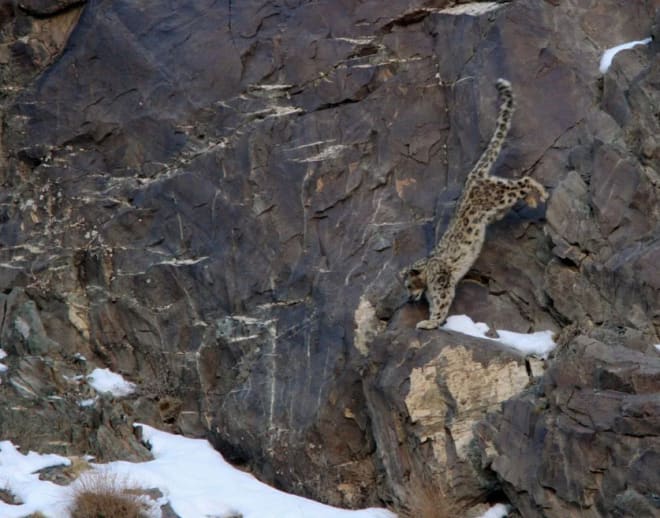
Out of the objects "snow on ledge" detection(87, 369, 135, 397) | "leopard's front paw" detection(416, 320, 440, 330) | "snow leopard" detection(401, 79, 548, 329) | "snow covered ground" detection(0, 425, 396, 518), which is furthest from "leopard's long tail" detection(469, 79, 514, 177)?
"snow on ledge" detection(87, 369, 135, 397)

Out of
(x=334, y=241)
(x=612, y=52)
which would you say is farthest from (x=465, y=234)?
(x=612, y=52)

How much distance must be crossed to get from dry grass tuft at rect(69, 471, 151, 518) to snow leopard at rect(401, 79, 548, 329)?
4360 mm

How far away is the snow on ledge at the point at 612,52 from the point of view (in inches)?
790

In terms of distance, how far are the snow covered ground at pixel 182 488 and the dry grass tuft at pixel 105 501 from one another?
0.17 m

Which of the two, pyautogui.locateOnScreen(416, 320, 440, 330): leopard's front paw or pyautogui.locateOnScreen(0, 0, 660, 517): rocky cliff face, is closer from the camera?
pyautogui.locateOnScreen(0, 0, 660, 517): rocky cliff face

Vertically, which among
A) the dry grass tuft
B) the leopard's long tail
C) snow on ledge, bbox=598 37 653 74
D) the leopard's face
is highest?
snow on ledge, bbox=598 37 653 74

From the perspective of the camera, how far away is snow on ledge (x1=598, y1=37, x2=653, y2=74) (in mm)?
20078

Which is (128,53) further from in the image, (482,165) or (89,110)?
(482,165)

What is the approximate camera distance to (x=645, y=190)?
60.4 feet

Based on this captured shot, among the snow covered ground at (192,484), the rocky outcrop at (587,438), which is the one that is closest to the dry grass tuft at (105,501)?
the snow covered ground at (192,484)

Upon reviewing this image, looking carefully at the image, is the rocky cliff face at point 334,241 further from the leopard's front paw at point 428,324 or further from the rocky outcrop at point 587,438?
the leopard's front paw at point 428,324

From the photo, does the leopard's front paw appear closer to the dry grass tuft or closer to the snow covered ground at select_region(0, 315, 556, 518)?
the snow covered ground at select_region(0, 315, 556, 518)

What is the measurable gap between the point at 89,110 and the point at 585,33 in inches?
305

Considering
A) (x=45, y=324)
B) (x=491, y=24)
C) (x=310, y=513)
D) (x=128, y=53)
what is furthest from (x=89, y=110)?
(x=310, y=513)
